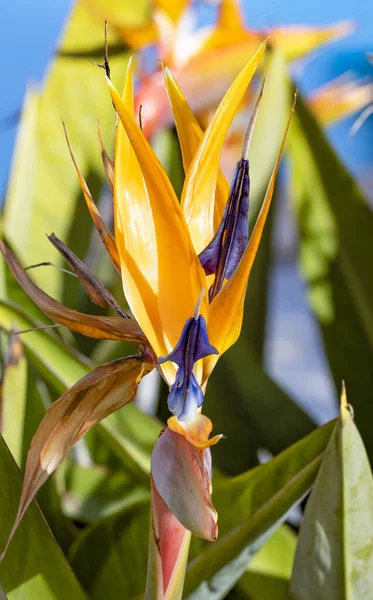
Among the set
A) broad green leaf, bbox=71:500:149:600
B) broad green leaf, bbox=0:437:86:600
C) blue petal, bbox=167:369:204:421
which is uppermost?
blue petal, bbox=167:369:204:421

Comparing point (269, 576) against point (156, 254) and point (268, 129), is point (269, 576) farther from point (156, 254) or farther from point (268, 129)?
point (268, 129)

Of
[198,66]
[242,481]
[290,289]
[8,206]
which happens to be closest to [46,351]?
[242,481]

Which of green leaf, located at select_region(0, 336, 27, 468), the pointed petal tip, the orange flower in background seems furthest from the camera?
the orange flower in background

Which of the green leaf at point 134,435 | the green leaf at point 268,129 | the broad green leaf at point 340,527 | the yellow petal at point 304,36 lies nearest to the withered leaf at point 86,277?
the broad green leaf at point 340,527

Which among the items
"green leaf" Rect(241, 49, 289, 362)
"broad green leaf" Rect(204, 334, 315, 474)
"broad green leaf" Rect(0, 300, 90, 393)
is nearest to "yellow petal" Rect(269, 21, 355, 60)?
"green leaf" Rect(241, 49, 289, 362)

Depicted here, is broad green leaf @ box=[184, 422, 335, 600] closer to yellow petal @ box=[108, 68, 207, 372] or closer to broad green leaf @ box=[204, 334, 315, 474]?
yellow petal @ box=[108, 68, 207, 372]

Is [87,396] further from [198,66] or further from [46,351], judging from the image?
[198,66]
